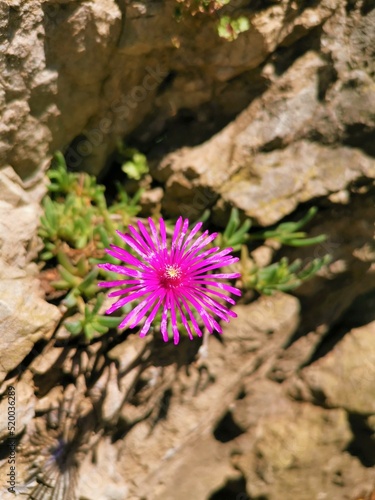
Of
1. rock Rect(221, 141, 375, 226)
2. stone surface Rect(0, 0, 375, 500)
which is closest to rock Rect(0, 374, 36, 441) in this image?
stone surface Rect(0, 0, 375, 500)

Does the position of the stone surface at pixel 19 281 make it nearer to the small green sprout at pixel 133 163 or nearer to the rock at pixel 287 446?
the small green sprout at pixel 133 163

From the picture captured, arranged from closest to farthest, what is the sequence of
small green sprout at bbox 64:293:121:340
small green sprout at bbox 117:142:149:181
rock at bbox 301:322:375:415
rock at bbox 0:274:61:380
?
rock at bbox 0:274:61:380 < small green sprout at bbox 64:293:121:340 < small green sprout at bbox 117:142:149:181 < rock at bbox 301:322:375:415

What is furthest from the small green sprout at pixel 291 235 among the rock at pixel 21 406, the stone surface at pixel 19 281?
the rock at pixel 21 406

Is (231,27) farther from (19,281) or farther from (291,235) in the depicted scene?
(19,281)

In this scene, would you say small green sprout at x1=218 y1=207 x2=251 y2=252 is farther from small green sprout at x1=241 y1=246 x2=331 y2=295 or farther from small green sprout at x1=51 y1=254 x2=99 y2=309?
small green sprout at x1=51 y1=254 x2=99 y2=309

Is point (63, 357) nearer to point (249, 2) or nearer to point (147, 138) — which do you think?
point (147, 138)

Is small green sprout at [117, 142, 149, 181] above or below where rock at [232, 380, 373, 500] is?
above

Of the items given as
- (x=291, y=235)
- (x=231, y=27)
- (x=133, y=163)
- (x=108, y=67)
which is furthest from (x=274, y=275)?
(x=108, y=67)

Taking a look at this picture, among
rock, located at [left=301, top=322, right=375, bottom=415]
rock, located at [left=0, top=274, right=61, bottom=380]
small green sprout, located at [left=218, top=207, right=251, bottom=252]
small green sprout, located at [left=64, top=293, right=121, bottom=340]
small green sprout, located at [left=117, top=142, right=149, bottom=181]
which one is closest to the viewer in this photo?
rock, located at [left=0, top=274, right=61, bottom=380]

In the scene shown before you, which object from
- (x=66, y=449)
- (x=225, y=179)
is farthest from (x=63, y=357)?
(x=225, y=179)
